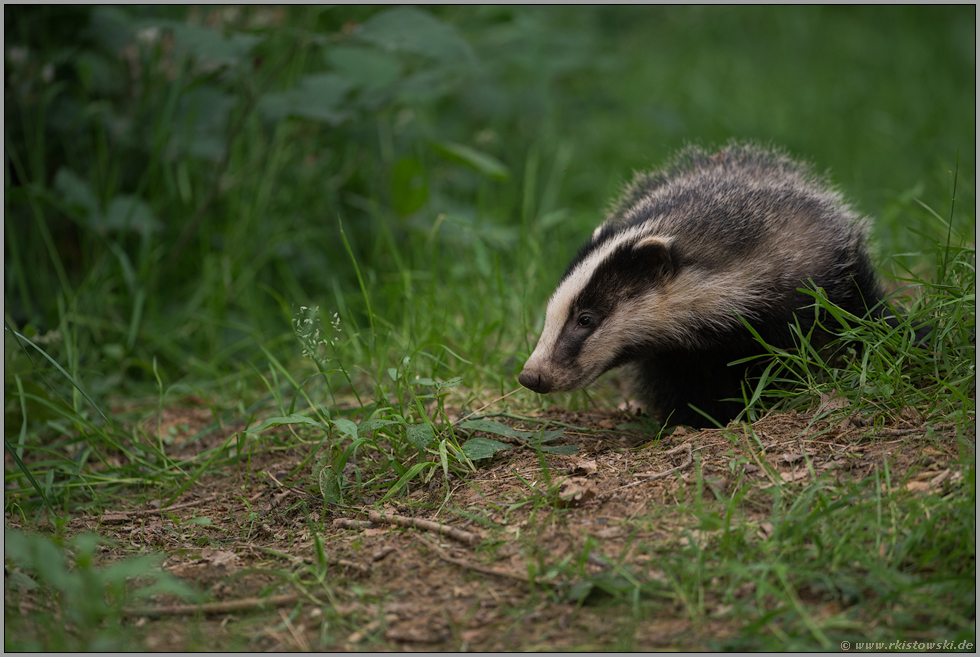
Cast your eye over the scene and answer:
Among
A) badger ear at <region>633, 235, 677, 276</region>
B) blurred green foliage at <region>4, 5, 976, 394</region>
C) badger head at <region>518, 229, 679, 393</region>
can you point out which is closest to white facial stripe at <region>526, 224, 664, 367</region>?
badger head at <region>518, 229, 679, 393</region>

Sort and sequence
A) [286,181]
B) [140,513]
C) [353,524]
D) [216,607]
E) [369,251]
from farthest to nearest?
[369,251] → [286,181] → [140,513] → [353,524] → [216,607]

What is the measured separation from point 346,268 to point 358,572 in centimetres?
412

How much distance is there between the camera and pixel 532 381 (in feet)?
12.8

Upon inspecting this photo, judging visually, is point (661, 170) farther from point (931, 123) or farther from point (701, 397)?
point (931, 123)

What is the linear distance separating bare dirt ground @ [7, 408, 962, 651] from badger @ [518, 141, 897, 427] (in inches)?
17.4

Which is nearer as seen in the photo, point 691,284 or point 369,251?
point 691,284

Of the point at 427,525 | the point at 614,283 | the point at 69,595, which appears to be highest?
the point at 614,283

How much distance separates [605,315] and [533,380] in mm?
478

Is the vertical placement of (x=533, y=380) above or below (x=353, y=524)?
above

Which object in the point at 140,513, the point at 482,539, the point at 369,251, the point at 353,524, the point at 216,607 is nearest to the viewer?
the point at 216,607

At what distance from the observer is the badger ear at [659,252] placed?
3883 millimetres

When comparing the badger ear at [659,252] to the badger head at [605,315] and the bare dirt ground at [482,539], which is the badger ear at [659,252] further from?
the bare dirt ground at [482,539]

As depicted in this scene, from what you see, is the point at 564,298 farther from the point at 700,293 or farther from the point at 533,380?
the point at 700,293

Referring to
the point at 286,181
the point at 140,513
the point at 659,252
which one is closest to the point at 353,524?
the point at 140,513
